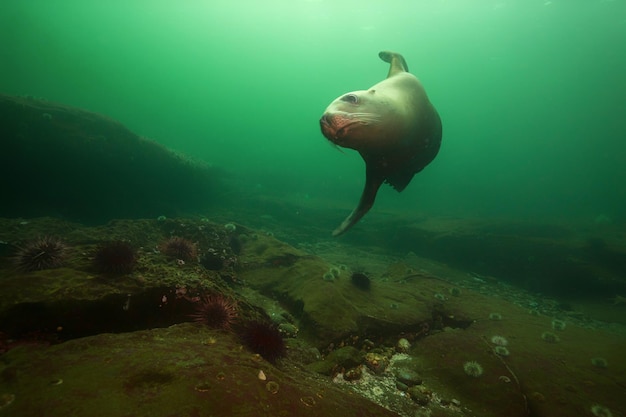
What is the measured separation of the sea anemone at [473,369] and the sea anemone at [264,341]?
9.48 ft

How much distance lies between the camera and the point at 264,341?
3.54 metres

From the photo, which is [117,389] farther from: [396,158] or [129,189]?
[129,189]

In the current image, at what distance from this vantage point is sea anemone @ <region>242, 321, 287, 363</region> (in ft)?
11.3

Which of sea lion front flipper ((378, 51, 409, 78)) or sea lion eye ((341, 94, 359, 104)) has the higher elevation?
sea lion front flipper ((378, 51, 409, 78))

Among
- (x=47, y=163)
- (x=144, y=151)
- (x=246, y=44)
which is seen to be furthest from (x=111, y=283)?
(x=246, y=44)

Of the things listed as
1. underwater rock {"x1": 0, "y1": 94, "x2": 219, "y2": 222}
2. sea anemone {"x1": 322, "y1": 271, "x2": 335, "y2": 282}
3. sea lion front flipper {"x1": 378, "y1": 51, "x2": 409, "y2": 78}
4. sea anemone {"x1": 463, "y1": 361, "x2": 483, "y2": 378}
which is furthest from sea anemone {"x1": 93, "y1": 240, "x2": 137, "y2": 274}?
underwater rock {"x1": 0, "y1": 94, "x2": 219, "y2": 222}

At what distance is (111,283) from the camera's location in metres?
3.57

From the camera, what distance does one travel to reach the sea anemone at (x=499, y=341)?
5.26 meters

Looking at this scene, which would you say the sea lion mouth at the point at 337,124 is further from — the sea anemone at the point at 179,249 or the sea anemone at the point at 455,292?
the sea anemone at the point at 455,292

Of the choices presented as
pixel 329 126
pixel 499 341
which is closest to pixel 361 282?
pixel 499 341

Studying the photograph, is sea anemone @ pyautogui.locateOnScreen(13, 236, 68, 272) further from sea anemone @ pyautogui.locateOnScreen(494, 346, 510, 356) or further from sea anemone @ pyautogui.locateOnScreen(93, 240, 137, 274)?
sea anemone @ pyautogui.locateOnScreen(494, 346, 510, 356)

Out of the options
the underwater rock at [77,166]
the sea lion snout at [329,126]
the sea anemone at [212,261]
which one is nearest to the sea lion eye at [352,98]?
the sea lion snout at [329,126]

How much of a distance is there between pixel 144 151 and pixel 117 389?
732 inches

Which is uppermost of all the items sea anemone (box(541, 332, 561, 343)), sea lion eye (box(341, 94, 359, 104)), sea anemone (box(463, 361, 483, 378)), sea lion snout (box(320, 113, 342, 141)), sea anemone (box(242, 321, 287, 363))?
sea lion eye (box(341, 94, 359, 104))
